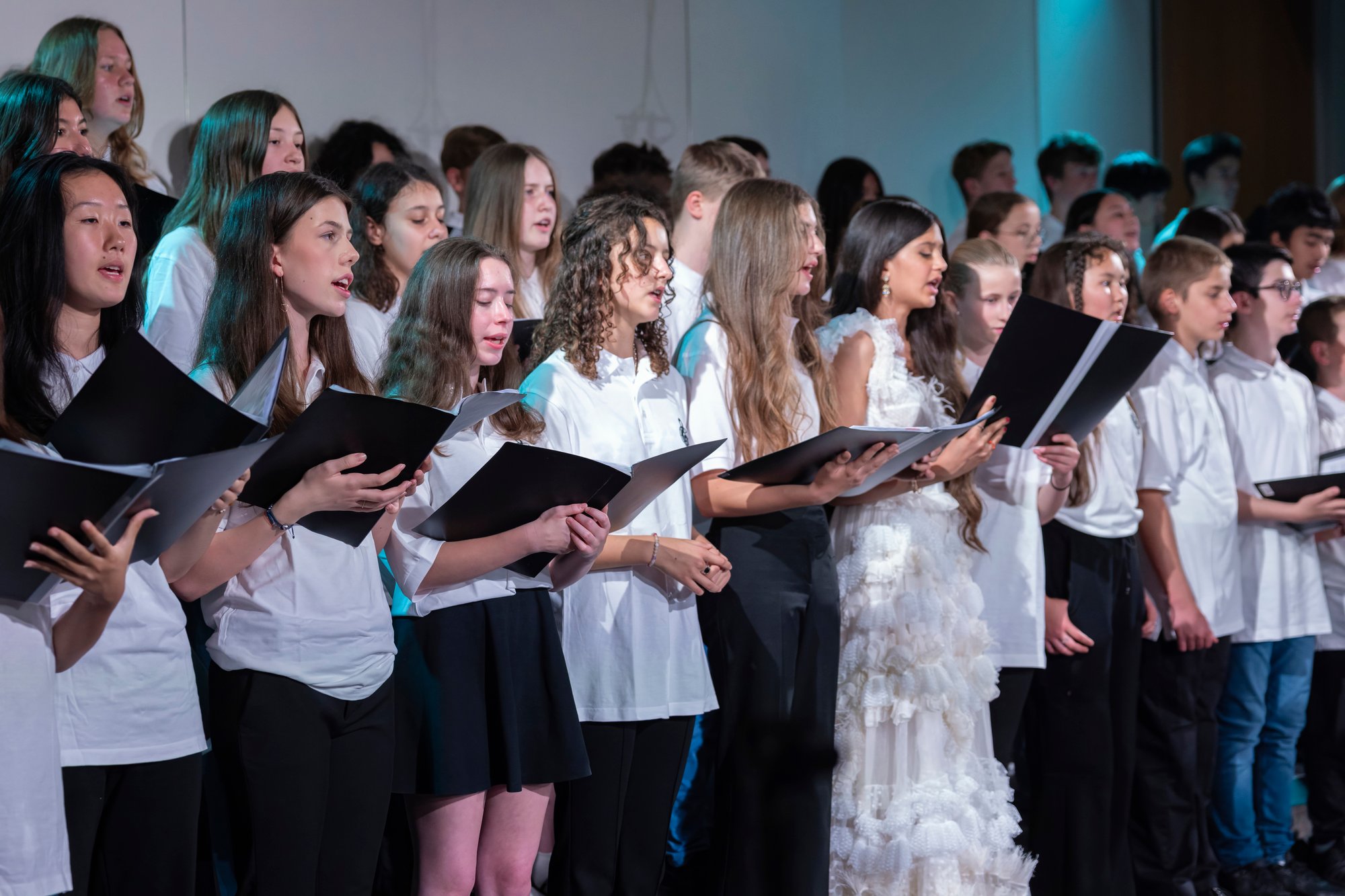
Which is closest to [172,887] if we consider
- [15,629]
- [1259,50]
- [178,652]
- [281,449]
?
[178,652]

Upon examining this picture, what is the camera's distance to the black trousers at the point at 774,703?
2855mm

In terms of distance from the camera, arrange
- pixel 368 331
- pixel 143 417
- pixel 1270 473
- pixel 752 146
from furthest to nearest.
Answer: pixel 752 146
pixel 1270 473
pixel 368 331
pixel 143 417

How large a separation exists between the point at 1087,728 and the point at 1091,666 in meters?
0.15

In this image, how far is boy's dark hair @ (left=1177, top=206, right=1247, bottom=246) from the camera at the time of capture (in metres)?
4.89

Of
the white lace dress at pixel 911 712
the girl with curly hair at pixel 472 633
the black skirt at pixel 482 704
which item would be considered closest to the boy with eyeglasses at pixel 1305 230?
the white lace dress at pixel 911 712

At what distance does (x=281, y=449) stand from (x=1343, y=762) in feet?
11.5

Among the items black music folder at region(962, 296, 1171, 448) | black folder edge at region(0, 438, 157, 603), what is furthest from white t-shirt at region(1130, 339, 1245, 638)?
black folder edge at region(0, 438, 157, 603)

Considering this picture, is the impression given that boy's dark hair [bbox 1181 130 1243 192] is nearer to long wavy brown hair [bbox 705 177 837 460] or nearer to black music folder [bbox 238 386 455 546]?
long wavy brown hair [bbox 705 177 837 460]

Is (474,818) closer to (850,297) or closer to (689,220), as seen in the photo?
(850,297)

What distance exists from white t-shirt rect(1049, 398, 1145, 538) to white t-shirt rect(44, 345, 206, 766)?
2193mm

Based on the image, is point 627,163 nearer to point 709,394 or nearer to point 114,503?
point 709,394

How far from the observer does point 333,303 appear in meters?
2.33

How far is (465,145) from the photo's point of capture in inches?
175

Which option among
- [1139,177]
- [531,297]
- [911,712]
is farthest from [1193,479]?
[1139,177]
